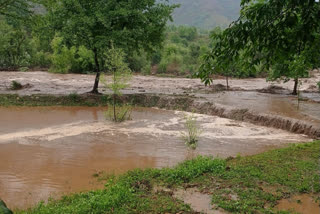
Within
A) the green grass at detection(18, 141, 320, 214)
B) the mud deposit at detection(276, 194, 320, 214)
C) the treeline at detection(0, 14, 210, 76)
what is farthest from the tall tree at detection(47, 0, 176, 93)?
the mud deposit at detection(276, 194, 320, 214)

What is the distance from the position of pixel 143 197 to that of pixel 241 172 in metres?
2.59

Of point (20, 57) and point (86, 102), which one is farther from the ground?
point (20, 57)

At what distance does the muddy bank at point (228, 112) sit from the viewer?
13.7 m

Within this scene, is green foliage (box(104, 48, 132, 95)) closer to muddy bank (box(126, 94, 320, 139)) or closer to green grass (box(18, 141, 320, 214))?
muddy bank (box(126, 94, 320, 139))

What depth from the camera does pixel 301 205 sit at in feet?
20.5

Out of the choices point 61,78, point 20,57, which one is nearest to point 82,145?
point 61,78

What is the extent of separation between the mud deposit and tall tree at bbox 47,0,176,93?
12989 millimetres

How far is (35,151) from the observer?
10.9 meters

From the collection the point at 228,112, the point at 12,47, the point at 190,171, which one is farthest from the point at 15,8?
the point at 12,47

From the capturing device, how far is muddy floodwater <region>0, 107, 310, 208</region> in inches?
328

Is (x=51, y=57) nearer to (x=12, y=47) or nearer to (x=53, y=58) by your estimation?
(x=53, y=58)

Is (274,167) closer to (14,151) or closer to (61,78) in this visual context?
(14,151)

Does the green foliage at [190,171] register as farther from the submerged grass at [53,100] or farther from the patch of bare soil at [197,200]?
the submerged grass at [53,100]

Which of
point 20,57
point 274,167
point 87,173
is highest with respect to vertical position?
point 20,57
